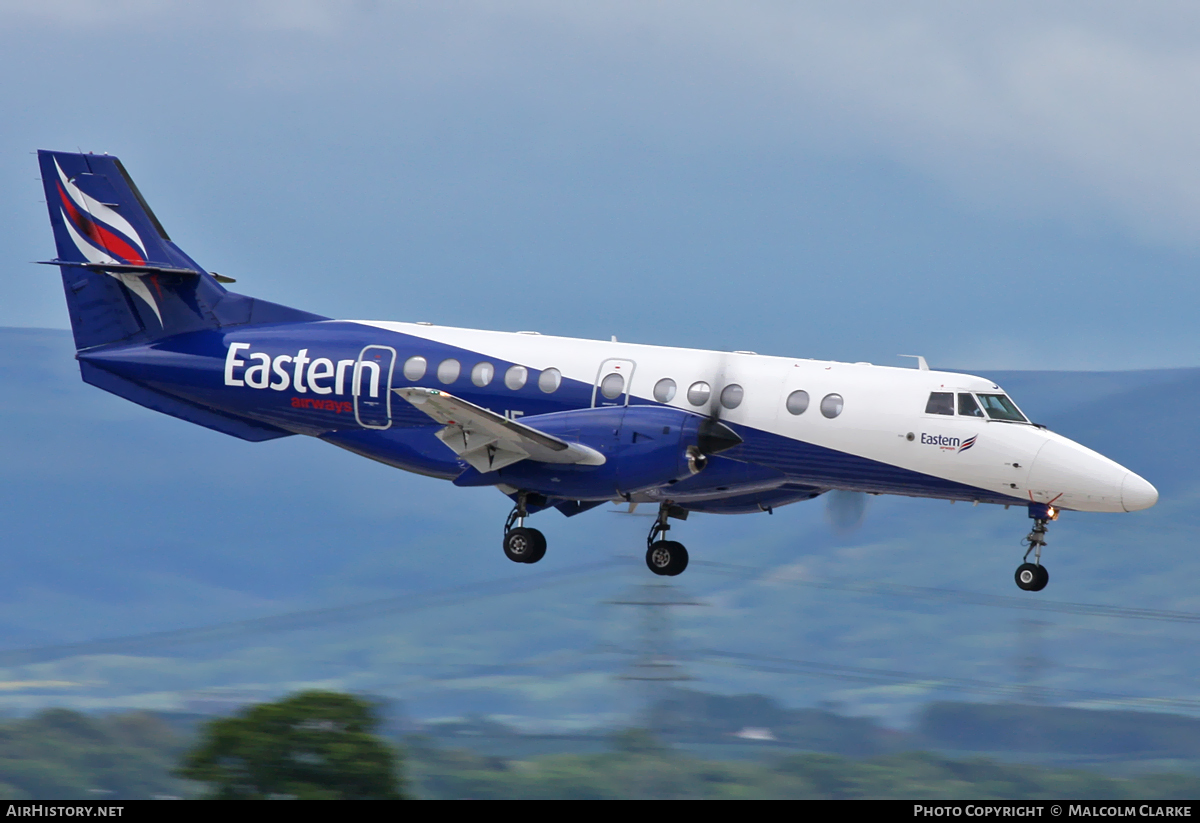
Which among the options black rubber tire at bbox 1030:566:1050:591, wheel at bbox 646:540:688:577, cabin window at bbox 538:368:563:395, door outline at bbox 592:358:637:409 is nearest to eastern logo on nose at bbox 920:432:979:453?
black rubber tire at bbox 1030:566:1050:591

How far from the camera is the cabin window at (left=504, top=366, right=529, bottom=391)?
76.2 feet

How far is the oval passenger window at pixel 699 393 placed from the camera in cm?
2223

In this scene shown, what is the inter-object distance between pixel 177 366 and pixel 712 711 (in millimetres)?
34285

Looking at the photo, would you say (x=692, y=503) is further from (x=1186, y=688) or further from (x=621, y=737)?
(x=1186, y=688)

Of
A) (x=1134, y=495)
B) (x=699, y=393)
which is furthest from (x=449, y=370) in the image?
(x=1134, y=495)

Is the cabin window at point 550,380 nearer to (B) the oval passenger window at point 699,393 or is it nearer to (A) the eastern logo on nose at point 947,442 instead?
(B) the oval passenger window at point 699,393

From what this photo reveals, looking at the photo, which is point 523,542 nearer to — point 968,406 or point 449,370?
point 449,370

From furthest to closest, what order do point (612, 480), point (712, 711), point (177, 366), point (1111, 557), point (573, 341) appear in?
point (1111, 557), point (712, 711), point (177, 366), point (573, 341), point (612, 480)

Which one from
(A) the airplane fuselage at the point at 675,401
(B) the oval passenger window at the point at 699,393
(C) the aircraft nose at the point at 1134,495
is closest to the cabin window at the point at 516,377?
(A) the airplane fuselage at the point at 675,401

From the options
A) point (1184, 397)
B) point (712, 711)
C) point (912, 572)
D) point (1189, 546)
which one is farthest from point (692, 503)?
point (1184, 397)

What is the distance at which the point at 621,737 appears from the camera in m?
48.0

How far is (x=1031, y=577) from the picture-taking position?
2131 centimetres

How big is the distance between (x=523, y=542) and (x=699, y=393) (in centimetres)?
398

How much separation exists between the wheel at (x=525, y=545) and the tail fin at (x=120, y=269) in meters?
6.29
